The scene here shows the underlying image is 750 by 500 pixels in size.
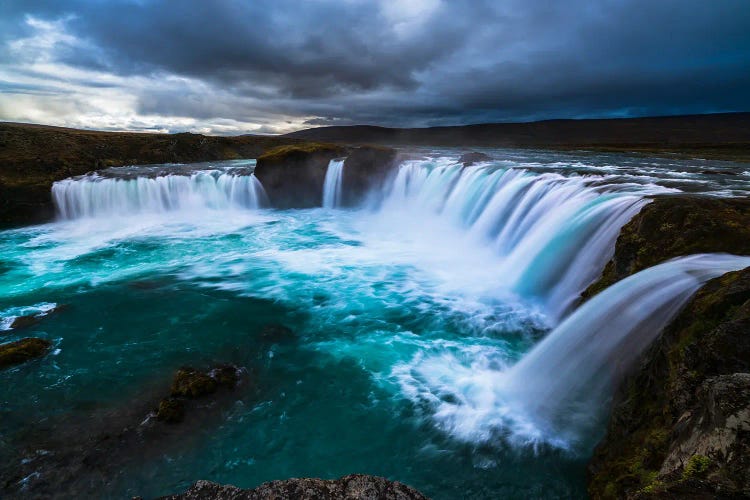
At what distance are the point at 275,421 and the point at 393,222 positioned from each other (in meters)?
18.4

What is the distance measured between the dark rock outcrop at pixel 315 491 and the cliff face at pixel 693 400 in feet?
5.23

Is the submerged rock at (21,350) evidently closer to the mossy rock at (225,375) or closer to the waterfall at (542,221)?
the mossy rock at (225,375)

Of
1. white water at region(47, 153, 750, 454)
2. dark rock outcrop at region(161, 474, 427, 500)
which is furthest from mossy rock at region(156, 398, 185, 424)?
dark rock outcrop at region(161, 474, 427, 500)

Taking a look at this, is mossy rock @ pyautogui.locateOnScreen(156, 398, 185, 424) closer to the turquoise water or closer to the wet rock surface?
the wet rock surface

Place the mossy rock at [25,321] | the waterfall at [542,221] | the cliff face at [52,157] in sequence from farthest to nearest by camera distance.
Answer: the cliff face at [52,157]
the mossy rock at [25,321]
the waterfall at [542,221]

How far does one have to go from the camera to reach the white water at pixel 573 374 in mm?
5730

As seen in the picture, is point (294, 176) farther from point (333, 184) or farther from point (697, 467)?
point (697, 467)

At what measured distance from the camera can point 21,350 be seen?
8625mm

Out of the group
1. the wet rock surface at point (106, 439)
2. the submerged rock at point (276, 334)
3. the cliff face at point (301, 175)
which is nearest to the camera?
the wet rock surface at point (106, 439)

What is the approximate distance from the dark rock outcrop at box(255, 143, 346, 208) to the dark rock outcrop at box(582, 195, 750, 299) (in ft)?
78.5

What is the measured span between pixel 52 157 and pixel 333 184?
71.8ft

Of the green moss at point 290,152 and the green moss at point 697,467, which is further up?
the green moss at point 290,152

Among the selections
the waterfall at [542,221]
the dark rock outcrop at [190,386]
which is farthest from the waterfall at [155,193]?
the dark rock outcrop at [190,386]

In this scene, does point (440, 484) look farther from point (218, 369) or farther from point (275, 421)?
point (218, 369)
